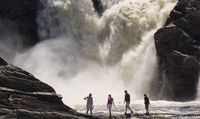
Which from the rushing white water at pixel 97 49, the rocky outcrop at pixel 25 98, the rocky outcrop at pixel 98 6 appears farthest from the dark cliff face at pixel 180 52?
the rocky outcrop at pixel 25 98

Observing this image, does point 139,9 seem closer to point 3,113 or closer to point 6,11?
point 6,11

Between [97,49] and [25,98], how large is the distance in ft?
155

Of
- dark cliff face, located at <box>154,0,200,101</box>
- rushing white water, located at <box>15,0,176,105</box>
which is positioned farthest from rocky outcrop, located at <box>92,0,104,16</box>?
dark cliff face, located at <box>154,0,200,101</box>

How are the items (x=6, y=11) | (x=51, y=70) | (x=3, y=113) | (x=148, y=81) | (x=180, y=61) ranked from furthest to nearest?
(x=6, y=11)
(x=51, y=70)
(x=148, y=81)
(x=180, y=61)
(x=3, y=113)

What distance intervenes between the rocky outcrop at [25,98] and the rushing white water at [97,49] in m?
32.6

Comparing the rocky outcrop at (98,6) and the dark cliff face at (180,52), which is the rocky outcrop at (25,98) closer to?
the dark cliff face at (180,52)

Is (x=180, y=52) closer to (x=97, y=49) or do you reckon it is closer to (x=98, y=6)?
(x=97, y=49)

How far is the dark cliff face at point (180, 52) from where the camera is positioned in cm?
5666

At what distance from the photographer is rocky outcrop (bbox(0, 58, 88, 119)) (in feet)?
78.5

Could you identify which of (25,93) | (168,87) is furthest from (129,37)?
(25,93)

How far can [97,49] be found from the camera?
71.3 metres

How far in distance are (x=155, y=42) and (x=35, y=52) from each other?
20.6 m

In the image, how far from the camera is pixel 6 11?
7881cm

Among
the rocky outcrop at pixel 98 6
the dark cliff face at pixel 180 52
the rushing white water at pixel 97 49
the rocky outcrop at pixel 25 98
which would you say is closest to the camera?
the rocky outcrop at pixel 25 98
